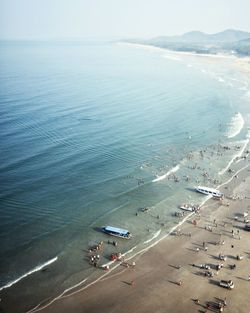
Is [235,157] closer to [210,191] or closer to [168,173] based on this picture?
[168,173]

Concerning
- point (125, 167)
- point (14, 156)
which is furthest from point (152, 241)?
point (14, 156)

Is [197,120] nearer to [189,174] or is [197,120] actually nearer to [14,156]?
[189,174]

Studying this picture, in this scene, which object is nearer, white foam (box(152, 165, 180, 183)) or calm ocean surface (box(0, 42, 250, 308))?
calm ocean surface (box(0, 42, 250, 308))

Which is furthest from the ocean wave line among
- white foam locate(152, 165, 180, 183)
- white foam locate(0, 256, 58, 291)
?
white foam locate(0, 256, 58, 291)

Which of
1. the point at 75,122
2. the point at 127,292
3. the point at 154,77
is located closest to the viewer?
the point at 127,292

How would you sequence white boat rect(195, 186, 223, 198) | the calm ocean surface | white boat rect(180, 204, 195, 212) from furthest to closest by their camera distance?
white boat rect(195, 186, 223, 198) → white boat rect(180, 204, 195, 212) → the calm ocean surface

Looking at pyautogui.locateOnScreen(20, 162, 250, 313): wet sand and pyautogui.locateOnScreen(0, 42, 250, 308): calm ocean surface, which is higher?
pyautogui.locateOnScreen(0, 42, 250, 308): calm ocean surface

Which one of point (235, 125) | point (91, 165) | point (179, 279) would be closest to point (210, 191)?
point (91, 165)

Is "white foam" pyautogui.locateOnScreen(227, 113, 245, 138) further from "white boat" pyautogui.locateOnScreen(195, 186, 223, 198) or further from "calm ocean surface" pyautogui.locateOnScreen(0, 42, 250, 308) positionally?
"white boat" pyautogui.locateOnScreen(195, 186, 223, 198)
